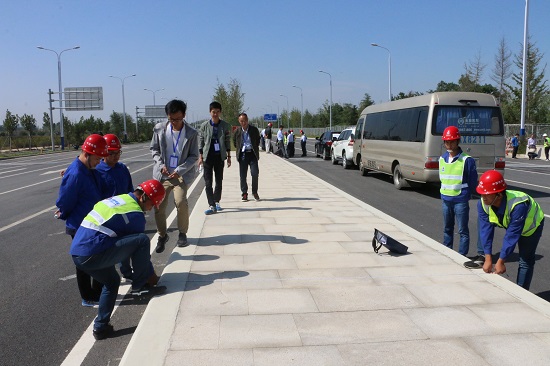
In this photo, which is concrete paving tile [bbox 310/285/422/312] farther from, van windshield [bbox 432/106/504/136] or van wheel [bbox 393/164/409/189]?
van wheel [bbox 393/164/409/189]

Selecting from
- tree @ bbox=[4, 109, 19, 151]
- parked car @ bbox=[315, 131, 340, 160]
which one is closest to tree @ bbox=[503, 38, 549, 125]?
parked car @ bbox=[315, 131, 340, 160]

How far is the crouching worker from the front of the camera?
3.80 meters

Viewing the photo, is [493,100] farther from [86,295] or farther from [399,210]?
[86,295]

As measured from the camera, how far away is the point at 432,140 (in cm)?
1156

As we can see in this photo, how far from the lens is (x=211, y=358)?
10.5 ft

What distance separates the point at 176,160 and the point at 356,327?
347cm

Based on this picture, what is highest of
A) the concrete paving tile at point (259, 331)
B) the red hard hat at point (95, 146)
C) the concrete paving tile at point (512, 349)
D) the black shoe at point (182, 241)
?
the red hard hat at point (95, 146)

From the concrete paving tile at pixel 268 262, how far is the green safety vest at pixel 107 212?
1693mm

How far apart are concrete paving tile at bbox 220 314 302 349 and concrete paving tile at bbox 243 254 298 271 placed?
136cm

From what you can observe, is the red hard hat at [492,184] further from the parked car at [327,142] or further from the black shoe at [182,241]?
the parked car at [327,142]

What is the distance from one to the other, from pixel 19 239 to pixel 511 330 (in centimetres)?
684

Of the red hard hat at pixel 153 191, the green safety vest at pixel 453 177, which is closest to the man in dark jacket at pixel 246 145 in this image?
the green safety vest at pixel 453 177

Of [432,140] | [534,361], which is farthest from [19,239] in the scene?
[432,140]

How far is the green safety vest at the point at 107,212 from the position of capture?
12.6 ft
